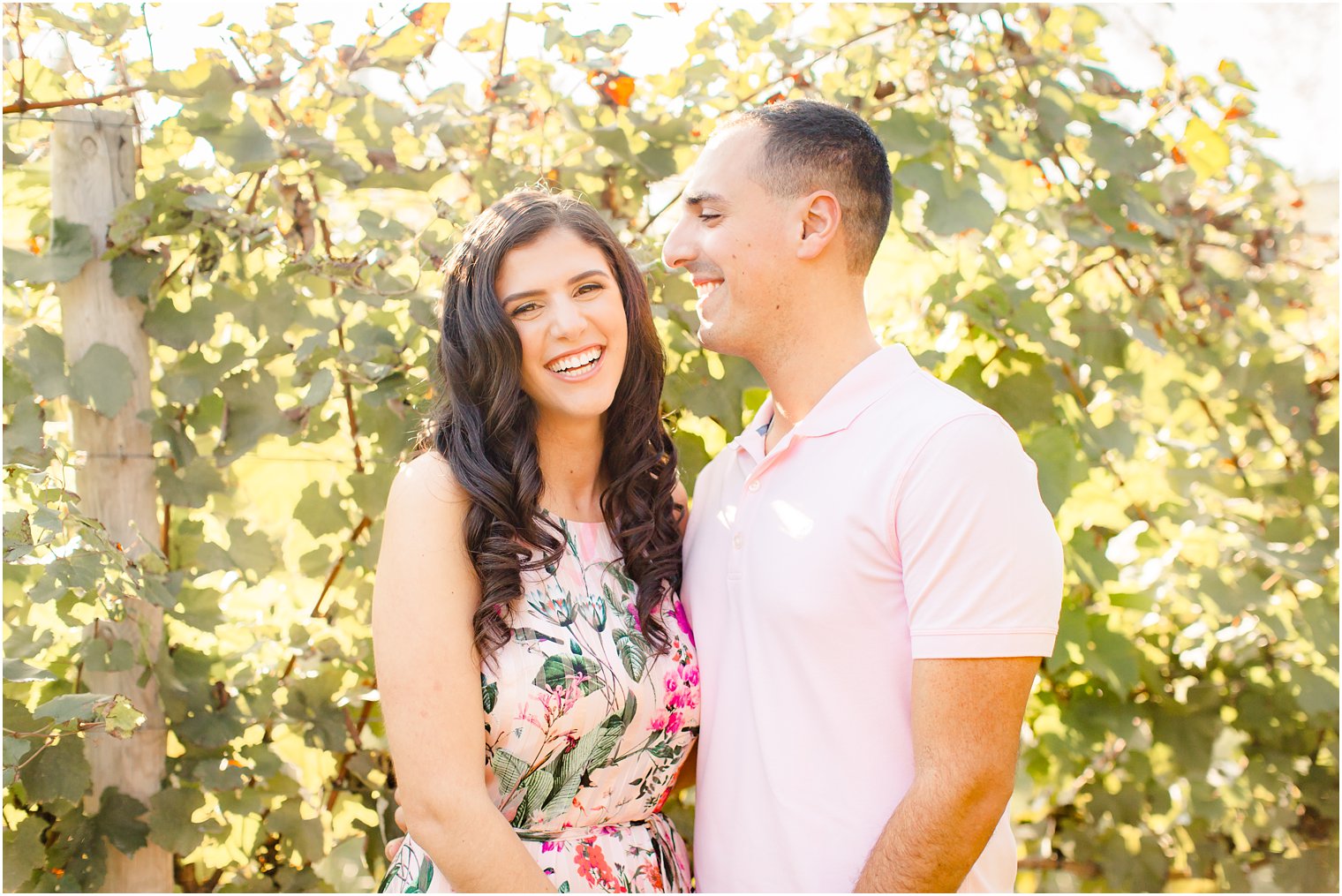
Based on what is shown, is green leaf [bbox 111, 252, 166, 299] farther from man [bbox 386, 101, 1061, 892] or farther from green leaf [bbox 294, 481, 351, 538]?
man [bbox 386, 101, 1061, 892]

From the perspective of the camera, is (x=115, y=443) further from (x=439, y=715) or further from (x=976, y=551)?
(x=976, y=551)

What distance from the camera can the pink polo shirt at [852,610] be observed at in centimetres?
160

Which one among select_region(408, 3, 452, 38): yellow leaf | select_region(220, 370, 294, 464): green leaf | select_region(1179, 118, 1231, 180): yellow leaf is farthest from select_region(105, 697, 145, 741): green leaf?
select_region(1179, 118, 1231, 180): yellow leaf

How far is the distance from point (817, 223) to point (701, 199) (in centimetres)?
23

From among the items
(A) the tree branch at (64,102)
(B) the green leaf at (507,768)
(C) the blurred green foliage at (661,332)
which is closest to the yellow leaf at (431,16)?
(C) the blurred green foliage at (661,332)

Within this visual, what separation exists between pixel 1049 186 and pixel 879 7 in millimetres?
620

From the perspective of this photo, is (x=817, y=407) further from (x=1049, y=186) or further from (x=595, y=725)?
(x=1049, y=186)

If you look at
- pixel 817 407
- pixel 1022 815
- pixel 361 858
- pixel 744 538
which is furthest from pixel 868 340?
pixel 1022 815

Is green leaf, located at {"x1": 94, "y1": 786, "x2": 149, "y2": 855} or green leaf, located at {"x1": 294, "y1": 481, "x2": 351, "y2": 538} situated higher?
green leaf, located at {"x1": 294, "y1": 481, "x2": 351, "y2": 538}

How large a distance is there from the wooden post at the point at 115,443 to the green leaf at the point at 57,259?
1.4 inches

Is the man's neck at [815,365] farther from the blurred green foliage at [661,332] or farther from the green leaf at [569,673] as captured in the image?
the green leaf at [569,673]

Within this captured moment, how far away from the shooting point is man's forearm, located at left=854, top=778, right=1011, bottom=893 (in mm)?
1600

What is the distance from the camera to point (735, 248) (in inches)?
79.2

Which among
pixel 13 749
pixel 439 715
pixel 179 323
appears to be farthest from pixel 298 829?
pixel 179 323
